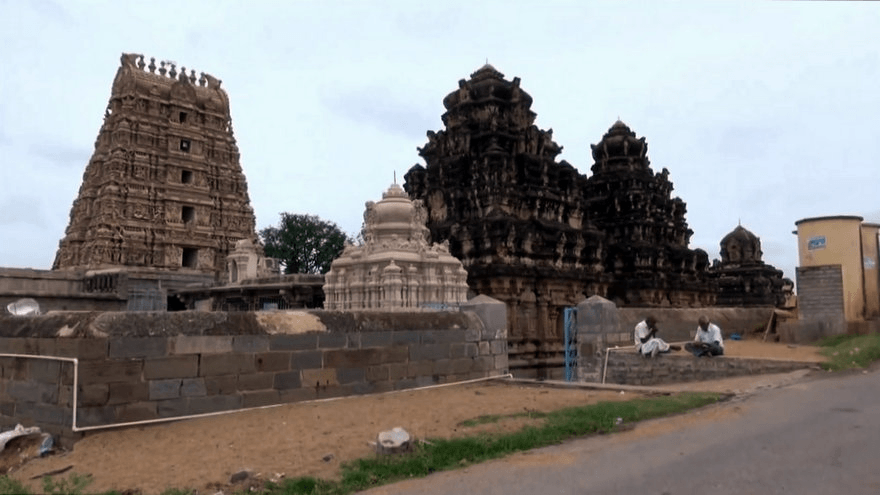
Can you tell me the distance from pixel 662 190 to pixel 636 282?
8651 mm

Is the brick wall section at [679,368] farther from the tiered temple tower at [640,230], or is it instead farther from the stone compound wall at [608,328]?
the tiered temple tower at [640,230]

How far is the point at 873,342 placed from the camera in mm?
15398

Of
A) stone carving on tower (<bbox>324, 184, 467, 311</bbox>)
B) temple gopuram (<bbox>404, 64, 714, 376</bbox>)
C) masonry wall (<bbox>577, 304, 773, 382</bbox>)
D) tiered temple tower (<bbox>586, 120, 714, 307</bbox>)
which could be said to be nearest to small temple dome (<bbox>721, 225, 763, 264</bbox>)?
tiered temple tower (<bbox>586, 120, 714, 307</bbox>)

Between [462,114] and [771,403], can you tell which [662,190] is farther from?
[771,403]

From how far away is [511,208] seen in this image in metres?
28.8

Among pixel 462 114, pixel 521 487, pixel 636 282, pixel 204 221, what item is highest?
pixel 462 114

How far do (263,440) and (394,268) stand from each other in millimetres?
12440

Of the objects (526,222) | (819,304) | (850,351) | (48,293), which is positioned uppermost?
(526,222)

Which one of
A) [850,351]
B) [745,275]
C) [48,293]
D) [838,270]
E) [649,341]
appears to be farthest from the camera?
[745,275]

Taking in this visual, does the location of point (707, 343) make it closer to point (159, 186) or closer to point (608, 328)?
point (608, 328)

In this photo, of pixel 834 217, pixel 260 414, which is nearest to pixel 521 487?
pixel 260 414

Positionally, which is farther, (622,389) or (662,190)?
(662,190)

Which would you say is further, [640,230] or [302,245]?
[302,245]

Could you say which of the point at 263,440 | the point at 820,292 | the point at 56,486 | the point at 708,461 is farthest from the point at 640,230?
the point at 56,486
